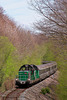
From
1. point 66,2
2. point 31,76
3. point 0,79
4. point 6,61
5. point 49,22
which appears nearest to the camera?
point 66,2

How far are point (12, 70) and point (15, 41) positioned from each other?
16044 mm

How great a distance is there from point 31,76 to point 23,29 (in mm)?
36473

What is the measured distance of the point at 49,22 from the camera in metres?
11.9

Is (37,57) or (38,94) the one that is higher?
(37,57)

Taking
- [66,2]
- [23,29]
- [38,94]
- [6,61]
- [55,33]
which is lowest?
[38,94]

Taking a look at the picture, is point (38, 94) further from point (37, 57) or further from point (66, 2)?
point (37, 57)

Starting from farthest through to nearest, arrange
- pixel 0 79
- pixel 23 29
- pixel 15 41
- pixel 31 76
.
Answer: pixel 23 29, pixel 15 41, pixel 0 79, pixel 31 76

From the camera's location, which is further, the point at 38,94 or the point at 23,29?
the point at 23,29

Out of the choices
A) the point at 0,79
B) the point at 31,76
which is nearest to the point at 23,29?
the point at 0,79

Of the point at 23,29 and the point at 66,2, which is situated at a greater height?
the point at 23,29

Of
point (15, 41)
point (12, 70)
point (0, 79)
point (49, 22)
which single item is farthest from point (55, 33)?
point (15, 41)

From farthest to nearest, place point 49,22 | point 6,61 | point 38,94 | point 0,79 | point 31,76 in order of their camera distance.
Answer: point 6,61, point 0,79, point 31,76, point 38,94, point 49,22

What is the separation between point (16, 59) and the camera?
29.6 metres

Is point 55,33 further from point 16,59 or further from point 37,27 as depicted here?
point 16,59
